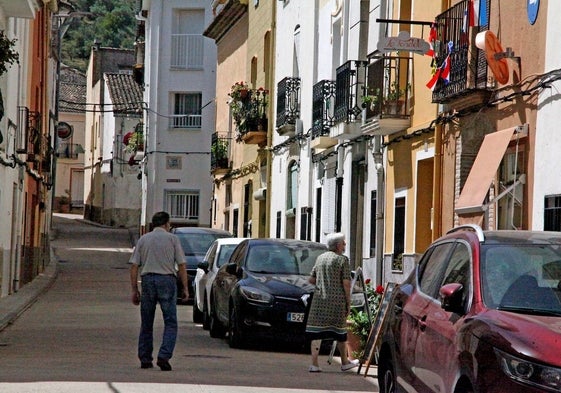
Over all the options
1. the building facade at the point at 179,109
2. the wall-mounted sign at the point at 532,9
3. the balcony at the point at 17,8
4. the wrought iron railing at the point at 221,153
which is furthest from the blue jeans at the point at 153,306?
the building facade at the point at 179,109

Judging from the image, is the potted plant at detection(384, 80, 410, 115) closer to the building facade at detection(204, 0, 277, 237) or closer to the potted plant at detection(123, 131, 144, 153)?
the building facade at detection(204, 0, 277, 237)

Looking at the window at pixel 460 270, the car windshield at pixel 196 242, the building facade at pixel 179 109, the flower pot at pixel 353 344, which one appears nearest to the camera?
the window at pixel 460 270

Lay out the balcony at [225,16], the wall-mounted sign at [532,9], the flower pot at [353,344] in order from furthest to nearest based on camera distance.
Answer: the balcony at [225,16], the flower pot at [353,344], the wall-mounted sign at [532,9]

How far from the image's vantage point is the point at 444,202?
64.8ft

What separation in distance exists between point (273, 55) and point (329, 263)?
69.7 ft

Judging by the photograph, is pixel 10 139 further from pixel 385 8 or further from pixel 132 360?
pixel 132 360

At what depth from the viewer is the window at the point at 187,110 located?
55406 mm

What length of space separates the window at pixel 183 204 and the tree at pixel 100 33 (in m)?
54.3

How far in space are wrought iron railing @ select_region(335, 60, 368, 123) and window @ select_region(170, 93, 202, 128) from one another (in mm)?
30472

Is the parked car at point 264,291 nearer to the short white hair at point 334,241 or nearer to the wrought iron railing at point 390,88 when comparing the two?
the short white hair at point 334,241

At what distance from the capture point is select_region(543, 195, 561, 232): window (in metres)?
14.9

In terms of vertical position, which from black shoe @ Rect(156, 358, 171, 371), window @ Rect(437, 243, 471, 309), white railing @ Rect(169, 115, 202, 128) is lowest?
black shoe @ Rect(156, 358, 171, 371)

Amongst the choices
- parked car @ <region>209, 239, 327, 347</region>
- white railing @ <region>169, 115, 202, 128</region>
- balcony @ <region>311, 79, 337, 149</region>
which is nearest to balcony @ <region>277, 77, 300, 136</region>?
balcony @ <region>311, 79, 337, 149</region>

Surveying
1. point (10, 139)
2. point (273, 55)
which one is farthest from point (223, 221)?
point (10, 139)
